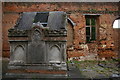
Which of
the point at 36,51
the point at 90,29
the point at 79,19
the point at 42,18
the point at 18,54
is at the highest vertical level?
the point at 79,19

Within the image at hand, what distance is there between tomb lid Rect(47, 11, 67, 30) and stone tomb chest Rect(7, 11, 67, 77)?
221mm

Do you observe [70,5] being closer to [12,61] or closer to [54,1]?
[54,1]

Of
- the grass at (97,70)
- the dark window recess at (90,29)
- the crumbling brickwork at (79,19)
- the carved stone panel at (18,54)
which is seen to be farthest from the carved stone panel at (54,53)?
the dark window recess at (90,29)

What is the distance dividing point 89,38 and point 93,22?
55.8 inches

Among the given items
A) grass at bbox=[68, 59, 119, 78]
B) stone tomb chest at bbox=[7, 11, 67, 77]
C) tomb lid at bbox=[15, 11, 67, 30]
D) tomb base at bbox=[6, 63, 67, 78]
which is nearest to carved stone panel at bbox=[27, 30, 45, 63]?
stone tomb chest at bbox=[7, 11, 67, 77]

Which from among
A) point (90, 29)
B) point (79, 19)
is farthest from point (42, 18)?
point (90, 29)

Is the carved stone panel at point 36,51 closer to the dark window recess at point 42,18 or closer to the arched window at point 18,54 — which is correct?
the arched window at point 18,54

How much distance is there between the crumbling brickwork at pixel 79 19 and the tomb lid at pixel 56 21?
17.2ft

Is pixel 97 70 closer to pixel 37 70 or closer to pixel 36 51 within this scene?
pixel 37 70

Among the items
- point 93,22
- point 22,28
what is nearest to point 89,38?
point 93,22

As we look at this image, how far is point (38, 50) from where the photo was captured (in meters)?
4.60

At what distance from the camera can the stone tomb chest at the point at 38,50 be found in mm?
4578

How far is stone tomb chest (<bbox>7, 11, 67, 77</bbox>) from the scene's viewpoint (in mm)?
4578

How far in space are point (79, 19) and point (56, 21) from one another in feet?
19.2
